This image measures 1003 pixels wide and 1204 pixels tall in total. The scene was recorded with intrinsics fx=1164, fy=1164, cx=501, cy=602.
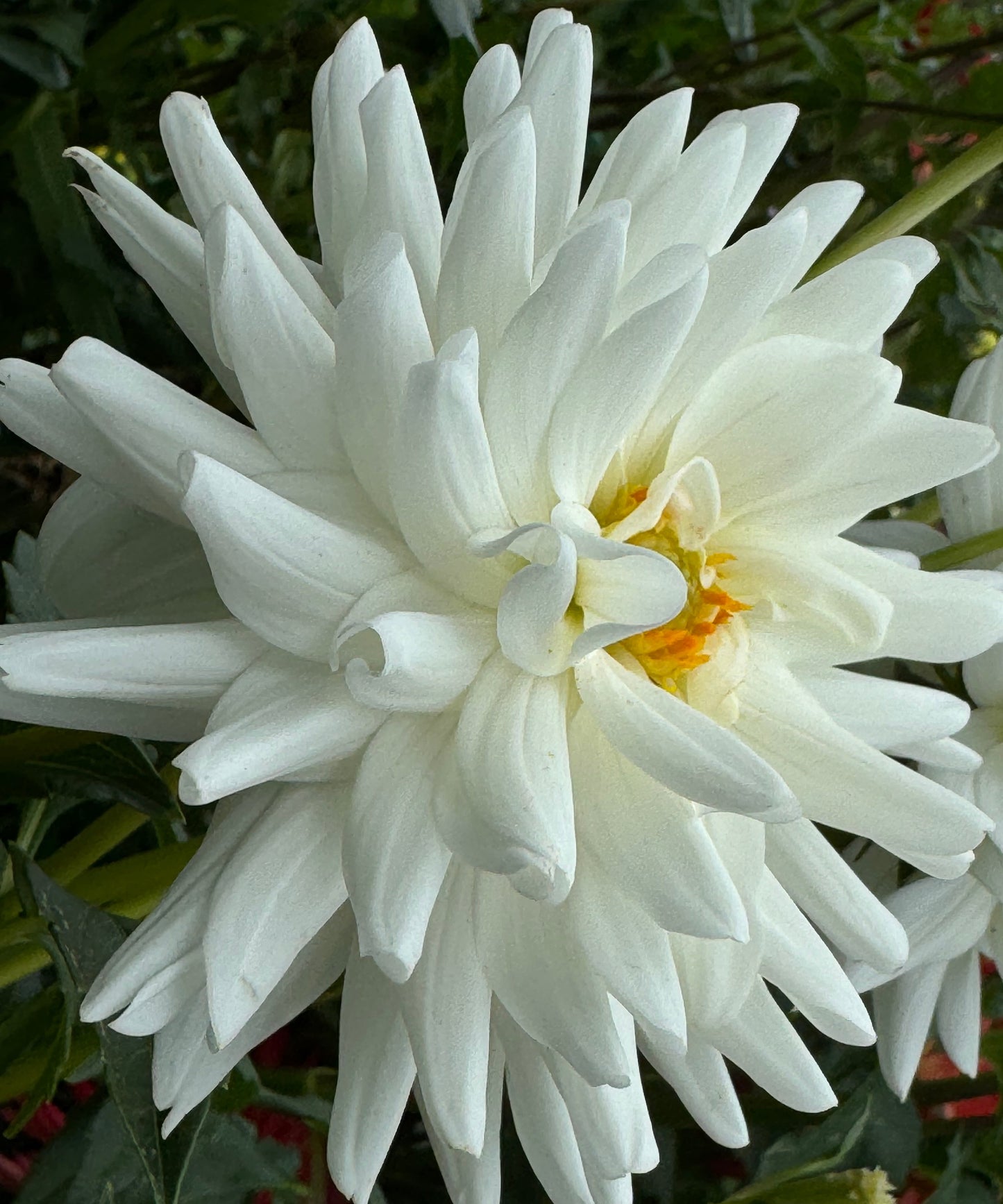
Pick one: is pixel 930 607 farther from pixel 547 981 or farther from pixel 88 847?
pixel 88 847

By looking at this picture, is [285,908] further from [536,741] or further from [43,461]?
[43,461]

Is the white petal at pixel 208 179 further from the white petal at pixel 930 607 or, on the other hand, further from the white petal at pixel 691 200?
the white petal at pixel 930 607

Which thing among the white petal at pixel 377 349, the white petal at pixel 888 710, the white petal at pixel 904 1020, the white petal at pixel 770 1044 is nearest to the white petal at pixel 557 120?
the white petal at pixel 377 349

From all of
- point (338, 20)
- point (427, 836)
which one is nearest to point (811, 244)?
point (427, 836)

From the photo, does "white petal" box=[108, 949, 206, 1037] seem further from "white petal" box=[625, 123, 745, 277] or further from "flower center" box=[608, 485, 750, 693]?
"white petal" box=[625, 123, 745, 277]

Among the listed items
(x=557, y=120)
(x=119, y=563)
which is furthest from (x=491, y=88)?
(x=119, y=563)

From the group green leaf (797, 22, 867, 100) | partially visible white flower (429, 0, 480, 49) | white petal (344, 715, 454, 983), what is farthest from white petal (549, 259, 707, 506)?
green leaf (797, 22, 867, 100)

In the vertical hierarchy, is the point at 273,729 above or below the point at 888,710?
above
